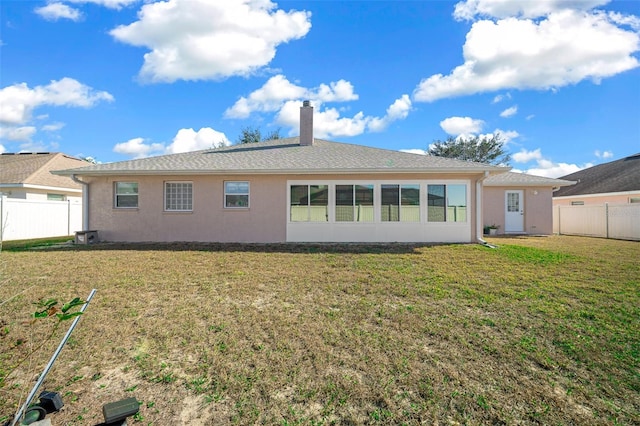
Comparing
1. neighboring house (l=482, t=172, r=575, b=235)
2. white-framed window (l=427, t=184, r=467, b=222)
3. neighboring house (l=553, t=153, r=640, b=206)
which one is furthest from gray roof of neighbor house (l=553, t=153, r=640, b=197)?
white-framed window (l=427, t=184, r=467, b=222)

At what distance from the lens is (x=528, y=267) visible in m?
7.68

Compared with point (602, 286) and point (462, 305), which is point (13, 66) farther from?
point (602, 286)

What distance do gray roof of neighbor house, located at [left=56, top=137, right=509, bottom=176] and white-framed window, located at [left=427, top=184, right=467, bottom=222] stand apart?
755 millimetres

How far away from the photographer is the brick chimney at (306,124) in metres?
14.7

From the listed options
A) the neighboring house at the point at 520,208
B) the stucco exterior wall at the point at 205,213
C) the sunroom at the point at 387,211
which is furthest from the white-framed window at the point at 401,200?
the neighboring house at the point at 520,208

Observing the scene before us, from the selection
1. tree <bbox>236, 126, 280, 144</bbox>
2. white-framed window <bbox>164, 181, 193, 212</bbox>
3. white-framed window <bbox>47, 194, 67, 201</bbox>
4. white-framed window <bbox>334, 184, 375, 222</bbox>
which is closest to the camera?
white-framed window <bbox>334, 184, 375, 222</bbox>

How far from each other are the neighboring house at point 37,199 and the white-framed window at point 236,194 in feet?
31.1

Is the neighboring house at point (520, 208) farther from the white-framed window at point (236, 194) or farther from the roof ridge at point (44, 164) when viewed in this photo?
the roof ridge at point (44, 164)

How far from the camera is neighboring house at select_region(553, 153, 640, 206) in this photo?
17.5 m

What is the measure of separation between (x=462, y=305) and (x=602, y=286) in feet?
10.9

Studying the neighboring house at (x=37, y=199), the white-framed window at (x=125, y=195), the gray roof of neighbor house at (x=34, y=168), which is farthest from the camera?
the gray roof of neighbor house at (x=34, y=168)

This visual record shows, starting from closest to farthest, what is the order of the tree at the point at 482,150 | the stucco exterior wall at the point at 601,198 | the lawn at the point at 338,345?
the lawn at the point at 338,345 → the stucco exterior wall at the point at 601,198 → the tree at the point at 482,150

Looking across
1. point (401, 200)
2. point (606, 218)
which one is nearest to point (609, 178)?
point (606, 218)

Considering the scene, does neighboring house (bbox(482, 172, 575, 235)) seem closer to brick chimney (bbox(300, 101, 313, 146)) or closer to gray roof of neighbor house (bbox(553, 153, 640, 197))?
gray roof of neighbor house (bbox(553, 153, 640, 197))
